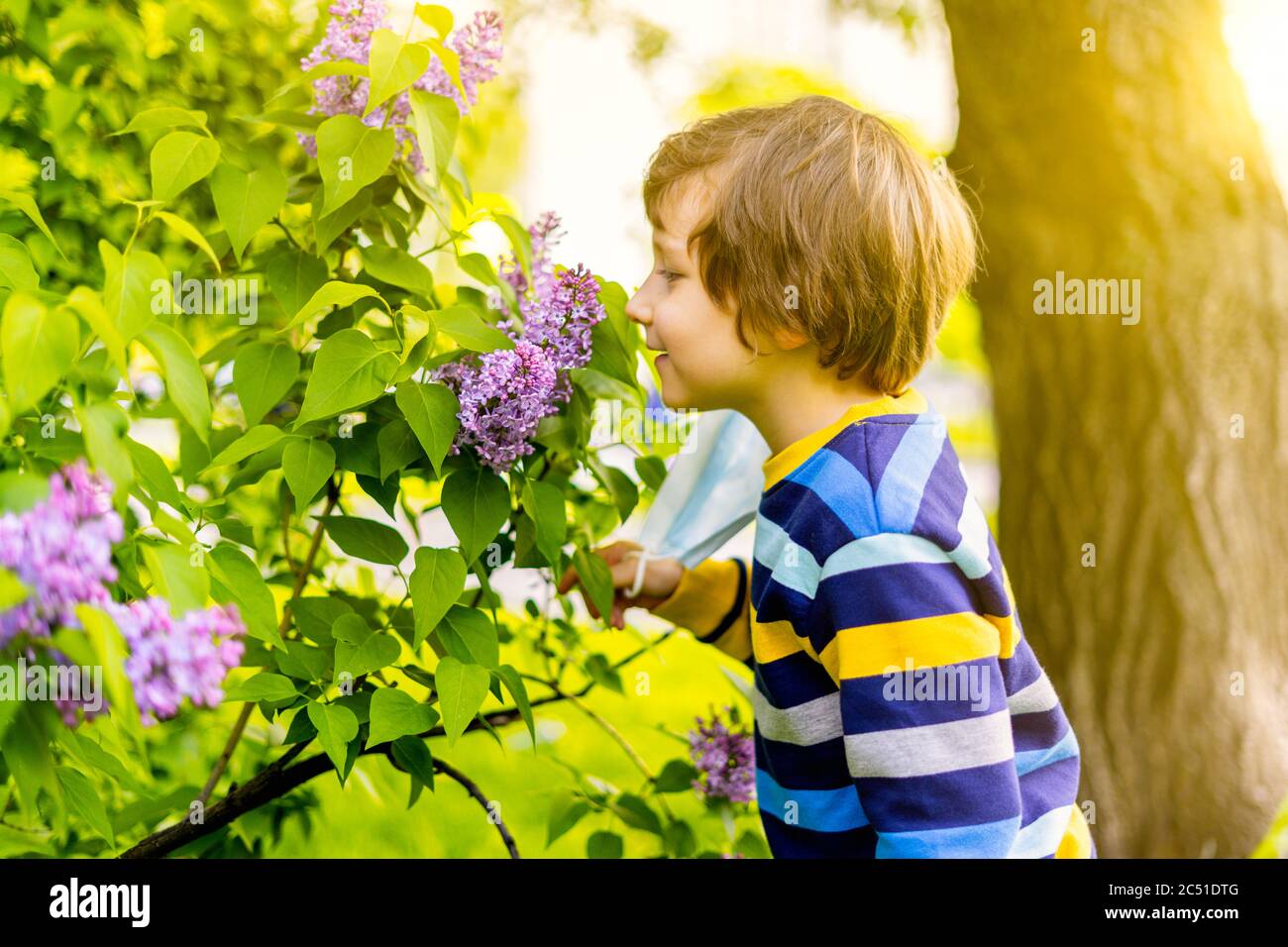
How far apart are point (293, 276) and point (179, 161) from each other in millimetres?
170

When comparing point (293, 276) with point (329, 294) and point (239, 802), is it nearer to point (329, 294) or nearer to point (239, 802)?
point (329, 294)

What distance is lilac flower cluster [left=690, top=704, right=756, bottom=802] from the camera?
134 centimetres

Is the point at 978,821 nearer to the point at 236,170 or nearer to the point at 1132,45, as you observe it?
the point at 236,170

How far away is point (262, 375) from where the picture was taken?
1009 mm

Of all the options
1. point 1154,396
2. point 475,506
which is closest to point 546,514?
point 475,506

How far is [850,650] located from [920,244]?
0.46 m

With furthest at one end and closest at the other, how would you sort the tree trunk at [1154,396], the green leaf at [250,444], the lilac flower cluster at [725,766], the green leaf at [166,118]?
the tree trunk at [1154,396] < the lilac flower cluster at [725,766] < the green leaf at [166,118] < the green leaf at [250,444]

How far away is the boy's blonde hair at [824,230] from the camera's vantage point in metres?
1.13

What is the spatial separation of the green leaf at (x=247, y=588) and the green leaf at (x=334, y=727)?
96mm

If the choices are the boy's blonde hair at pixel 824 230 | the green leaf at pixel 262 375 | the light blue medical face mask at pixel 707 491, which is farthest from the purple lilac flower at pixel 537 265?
the light blue medical face mask at pixel 707 491

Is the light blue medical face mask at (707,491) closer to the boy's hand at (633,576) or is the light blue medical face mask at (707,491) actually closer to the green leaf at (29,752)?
the boy's hand at (633,576)

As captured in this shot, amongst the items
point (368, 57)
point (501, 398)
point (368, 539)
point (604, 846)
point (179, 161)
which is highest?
point (368, 57)
